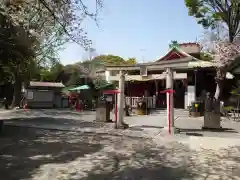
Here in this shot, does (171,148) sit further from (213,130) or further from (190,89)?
(190,89)

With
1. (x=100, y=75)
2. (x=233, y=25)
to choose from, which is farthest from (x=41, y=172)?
(x=100, y=75)

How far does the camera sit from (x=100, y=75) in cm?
3192

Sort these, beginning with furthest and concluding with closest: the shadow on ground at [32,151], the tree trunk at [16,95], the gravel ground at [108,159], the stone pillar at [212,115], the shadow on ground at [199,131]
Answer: the tree trunk at [16,95], the stone pillar at [212,115], the shadow on ground at [199,131], the shadow on ground at [32,151], the gravel ground at [108,159]

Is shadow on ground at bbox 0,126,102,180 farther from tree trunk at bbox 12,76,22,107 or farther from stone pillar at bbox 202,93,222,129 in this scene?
tree trunk at bbox 12,76,22,107

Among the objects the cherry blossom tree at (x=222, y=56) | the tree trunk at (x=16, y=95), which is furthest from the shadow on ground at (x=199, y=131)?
the tree trunk at (x=16, y=95)

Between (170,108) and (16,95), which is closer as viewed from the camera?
(170,108)

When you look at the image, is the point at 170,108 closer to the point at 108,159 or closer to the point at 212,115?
the point at 212,115

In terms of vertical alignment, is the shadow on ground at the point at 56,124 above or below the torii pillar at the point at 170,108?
below

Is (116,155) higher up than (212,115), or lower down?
lower down

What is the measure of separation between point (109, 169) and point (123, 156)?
1376mm

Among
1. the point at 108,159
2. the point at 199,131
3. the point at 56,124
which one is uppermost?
the point at 56,124

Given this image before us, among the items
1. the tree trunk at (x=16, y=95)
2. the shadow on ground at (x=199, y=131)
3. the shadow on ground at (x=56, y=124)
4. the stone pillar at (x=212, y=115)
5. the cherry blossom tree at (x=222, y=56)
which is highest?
the cherry blossom tree at (x=222, y=56)

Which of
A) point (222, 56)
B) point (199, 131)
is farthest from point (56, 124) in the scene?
point (222, 56)

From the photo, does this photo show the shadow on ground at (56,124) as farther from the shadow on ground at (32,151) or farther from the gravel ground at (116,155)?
the shadow on ground at (32,151)
